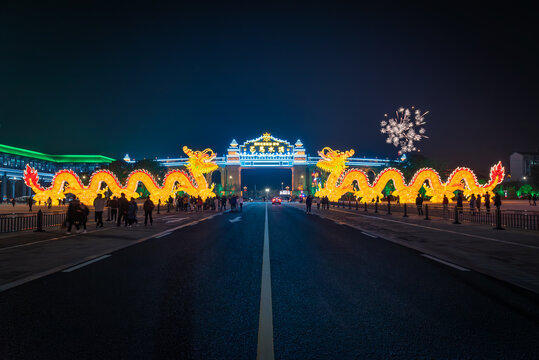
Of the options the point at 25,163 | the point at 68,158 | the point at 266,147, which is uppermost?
the point at 266,147

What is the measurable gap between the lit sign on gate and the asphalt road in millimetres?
126216

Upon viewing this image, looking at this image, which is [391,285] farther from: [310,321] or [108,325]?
[108,325]

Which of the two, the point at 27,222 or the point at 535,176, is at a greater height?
the point at 535,176

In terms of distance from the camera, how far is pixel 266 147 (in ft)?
447

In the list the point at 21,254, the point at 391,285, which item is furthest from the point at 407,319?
the point at 21,254

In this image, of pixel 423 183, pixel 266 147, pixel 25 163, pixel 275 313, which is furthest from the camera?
pixel 266 147

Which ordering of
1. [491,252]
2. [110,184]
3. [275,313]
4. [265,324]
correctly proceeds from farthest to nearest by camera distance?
[110,184] → [491,252] → [275,313] → [265,324]

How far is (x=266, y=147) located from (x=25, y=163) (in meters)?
76.6

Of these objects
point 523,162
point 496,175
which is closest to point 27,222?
point 496,175

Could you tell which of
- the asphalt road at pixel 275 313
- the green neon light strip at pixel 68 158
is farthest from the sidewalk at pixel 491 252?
the green neon light strip at pixel 68 158

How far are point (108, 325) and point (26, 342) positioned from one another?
812 millimetres

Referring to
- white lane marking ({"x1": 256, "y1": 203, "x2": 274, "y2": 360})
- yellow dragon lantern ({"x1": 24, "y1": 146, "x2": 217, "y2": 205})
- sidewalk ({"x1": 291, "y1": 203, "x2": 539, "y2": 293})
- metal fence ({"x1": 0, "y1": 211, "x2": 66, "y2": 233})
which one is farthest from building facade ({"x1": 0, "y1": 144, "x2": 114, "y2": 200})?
white lane marking ({"x1": 256, "y1": 203, "x2": 274, "y2": 360})

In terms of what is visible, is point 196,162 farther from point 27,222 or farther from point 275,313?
point 275,313

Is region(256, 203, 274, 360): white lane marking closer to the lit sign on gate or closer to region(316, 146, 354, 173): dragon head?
region(316, 146, 354, 173): dragon head
